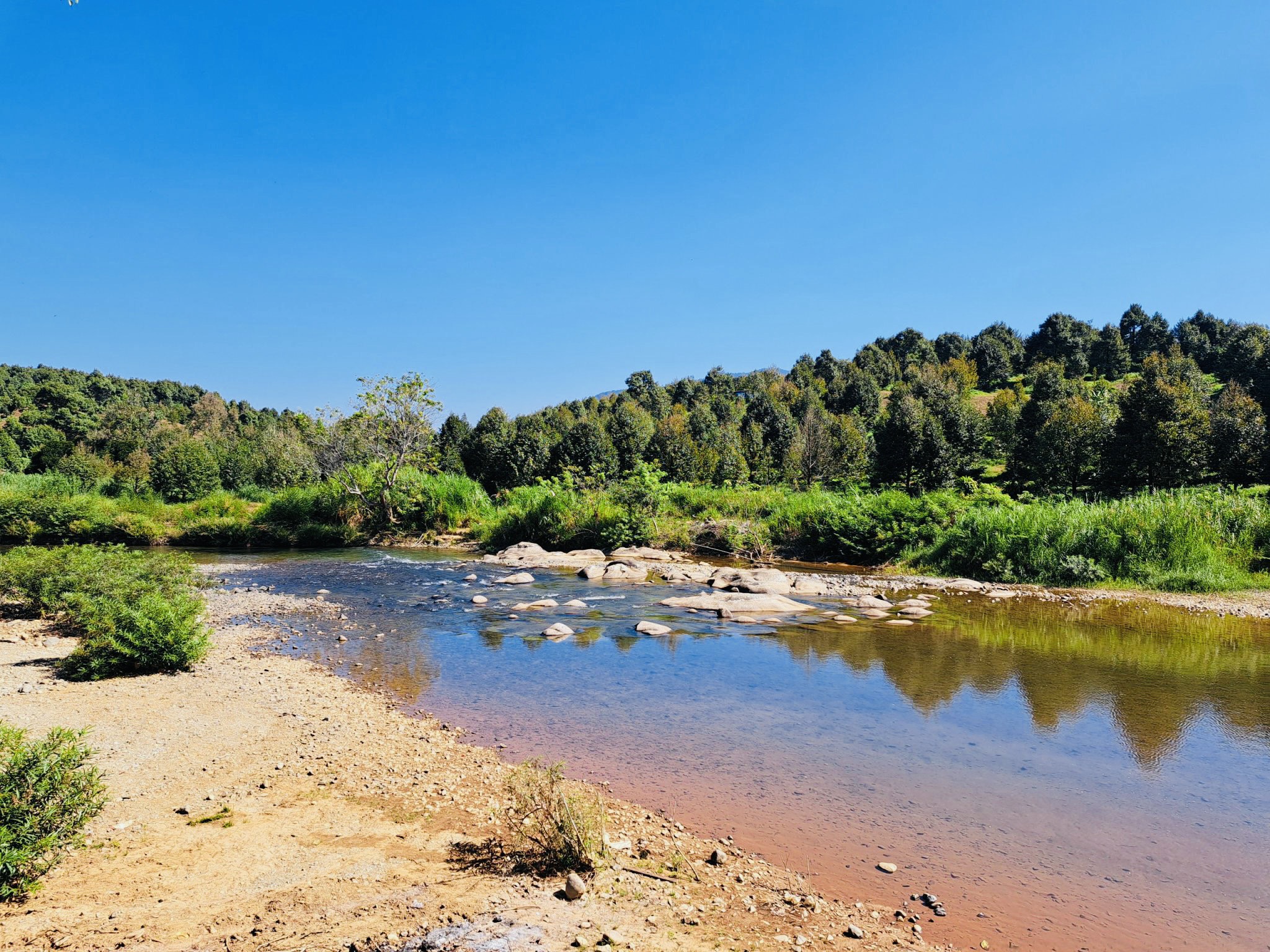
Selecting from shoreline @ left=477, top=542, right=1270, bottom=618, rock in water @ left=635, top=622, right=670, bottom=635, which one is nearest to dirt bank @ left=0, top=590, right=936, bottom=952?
rock in water @ left=635, top=622, right=670, bottom=635

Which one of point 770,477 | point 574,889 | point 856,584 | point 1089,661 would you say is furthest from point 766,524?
point 574,889

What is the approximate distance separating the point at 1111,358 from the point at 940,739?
82200 mm

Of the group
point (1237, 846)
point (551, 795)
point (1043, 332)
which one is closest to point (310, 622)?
point (551, 795)

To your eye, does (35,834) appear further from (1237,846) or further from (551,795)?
(1237,846)

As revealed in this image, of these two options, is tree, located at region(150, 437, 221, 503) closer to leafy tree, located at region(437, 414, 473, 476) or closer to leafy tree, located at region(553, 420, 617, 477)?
leafy tree, located at region(437, 414, 473, 476)

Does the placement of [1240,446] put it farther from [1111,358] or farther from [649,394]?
[649,394]

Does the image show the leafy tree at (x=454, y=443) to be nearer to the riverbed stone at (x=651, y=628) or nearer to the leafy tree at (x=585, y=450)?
the leafy tree at (x=585, y=450)

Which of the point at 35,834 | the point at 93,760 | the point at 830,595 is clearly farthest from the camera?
the point at 830,595

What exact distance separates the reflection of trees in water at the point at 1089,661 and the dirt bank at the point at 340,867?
6471mm

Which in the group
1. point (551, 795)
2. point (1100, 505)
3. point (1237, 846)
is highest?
point (1100, 505)

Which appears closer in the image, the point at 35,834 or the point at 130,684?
the point at 35,834

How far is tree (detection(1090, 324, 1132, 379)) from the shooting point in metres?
73.1

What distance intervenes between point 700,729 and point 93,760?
22.9 ft

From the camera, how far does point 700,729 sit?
9281 mm
